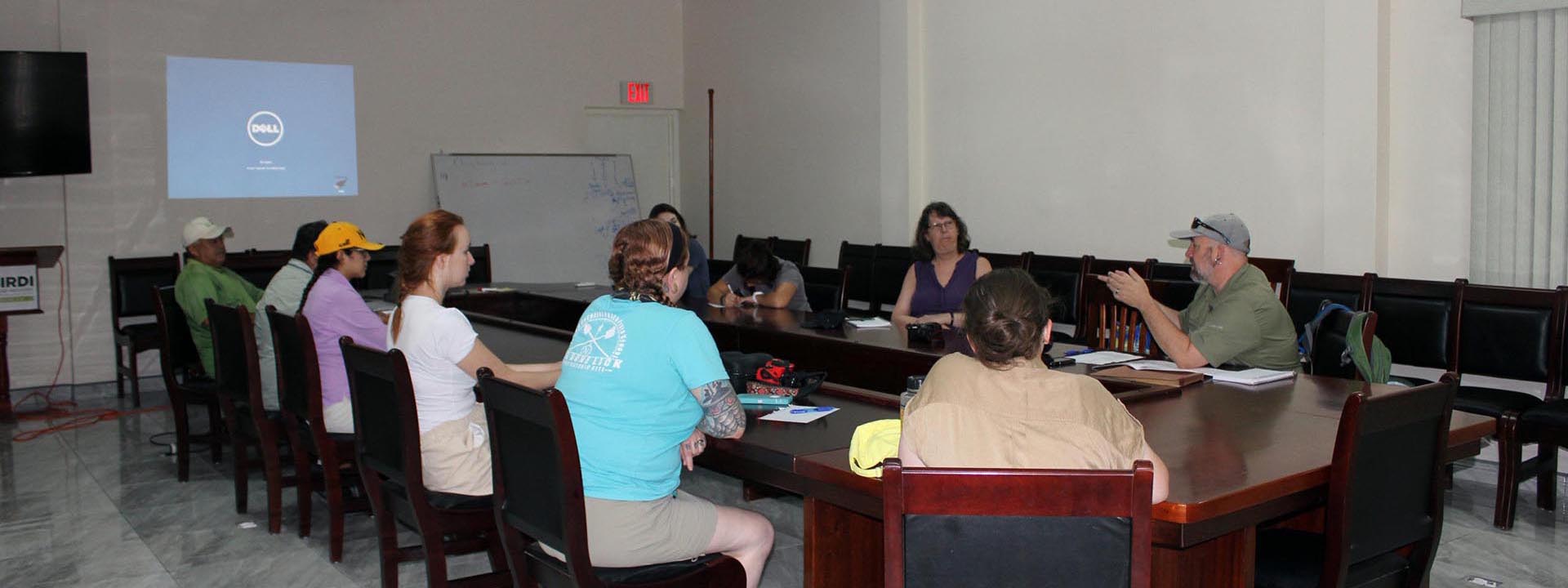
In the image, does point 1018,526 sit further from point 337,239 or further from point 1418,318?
point 1418,318

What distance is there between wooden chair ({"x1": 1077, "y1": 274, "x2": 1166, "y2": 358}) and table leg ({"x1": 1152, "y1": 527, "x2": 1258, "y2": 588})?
5.04 feet

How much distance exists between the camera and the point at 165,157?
764cm

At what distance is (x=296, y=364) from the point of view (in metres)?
3.77

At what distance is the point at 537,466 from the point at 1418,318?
364 centimetres

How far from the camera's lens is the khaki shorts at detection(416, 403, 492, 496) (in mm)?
→ 3021

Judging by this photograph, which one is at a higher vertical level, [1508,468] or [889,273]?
[889,273]

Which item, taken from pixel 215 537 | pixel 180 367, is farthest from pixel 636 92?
pixel 215 537

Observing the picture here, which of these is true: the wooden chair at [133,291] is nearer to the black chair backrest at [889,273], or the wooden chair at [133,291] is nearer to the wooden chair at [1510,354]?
the black chair backrest at [889,273]

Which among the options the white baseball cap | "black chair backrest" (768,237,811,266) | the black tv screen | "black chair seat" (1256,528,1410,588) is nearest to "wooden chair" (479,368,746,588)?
"black chair seat" (1256,528,1410,588)

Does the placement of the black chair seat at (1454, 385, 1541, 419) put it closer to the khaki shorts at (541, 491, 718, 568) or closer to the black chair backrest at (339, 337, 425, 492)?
the khaki shorts at (541, 491, 718, 568)

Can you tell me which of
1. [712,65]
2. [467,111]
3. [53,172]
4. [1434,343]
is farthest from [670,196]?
[1434,343]

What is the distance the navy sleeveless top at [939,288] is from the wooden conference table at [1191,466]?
1988 millimetres

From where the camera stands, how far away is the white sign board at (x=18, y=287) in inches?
259

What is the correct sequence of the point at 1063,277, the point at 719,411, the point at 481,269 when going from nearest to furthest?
1. the point at 719,411
2. the point at 1063,277
3. the point at 481,269
